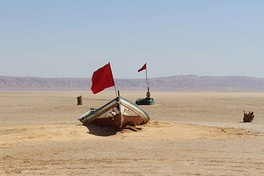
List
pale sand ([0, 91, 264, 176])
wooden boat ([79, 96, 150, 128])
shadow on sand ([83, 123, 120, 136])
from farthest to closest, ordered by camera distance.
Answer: wooden boat ([79, 96, 150, 128]) → shadow on sand ([83, 123, 120, 136]) → pale sand ([0, 91, 264, 176])

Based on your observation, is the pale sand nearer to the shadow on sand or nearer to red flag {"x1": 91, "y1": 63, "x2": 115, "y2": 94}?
the shadow on sand

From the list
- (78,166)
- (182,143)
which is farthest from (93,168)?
(182,143)

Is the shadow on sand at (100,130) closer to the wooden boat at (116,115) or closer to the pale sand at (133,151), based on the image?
the pale sand at (133,151)

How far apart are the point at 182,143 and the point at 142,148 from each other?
1548 millimetres

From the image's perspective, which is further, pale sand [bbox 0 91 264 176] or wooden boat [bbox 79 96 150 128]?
wooden boat [bbox 79 96 150 128]

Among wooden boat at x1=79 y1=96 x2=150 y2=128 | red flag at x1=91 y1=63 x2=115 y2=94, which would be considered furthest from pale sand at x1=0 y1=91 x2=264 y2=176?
red flag at x1=91 y1=63 x2=115 y2=94

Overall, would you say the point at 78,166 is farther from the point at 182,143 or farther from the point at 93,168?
the point at 182,143

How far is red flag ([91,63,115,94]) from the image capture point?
49.1 feet

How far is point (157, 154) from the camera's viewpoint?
36.0ft

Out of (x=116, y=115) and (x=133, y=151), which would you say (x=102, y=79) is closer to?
(x=116, y=115)

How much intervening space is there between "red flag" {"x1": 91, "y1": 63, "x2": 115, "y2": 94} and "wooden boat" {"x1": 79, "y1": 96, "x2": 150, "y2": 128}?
0.59 meters

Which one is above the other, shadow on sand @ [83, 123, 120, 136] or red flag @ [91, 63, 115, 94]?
red flag @ [91, 63, 115, 94]

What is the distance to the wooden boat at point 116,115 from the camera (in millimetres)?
14914

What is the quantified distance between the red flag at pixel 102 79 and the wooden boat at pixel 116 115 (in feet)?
1.93
